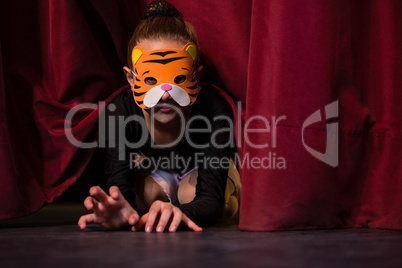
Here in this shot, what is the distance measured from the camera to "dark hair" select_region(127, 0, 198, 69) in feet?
4.35

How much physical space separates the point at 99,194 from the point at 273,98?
50 centimetres

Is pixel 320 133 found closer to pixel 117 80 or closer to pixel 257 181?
pixel 257 181

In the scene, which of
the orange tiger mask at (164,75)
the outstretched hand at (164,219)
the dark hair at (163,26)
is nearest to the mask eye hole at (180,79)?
the orange tiger mask at (164,75)

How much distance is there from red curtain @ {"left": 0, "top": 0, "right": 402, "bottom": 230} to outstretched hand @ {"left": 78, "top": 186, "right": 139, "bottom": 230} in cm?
27

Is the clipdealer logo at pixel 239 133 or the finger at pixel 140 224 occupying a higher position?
the clipdealer logo at pixel 239 133

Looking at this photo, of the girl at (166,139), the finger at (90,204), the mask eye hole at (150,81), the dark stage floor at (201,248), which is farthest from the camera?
the mask eye hole at (150,81)

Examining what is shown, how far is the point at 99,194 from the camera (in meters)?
1.08

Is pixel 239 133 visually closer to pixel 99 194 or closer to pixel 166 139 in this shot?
pixel 166 139

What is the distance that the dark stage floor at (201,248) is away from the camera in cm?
75

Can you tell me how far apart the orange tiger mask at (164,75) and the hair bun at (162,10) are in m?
0.14

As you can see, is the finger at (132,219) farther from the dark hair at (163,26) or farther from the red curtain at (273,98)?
the dark hair at (163,26)

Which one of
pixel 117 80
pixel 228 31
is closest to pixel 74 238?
pixel 117 80

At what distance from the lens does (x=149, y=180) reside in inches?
61.5

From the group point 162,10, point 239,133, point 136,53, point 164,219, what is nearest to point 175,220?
point 164,219
